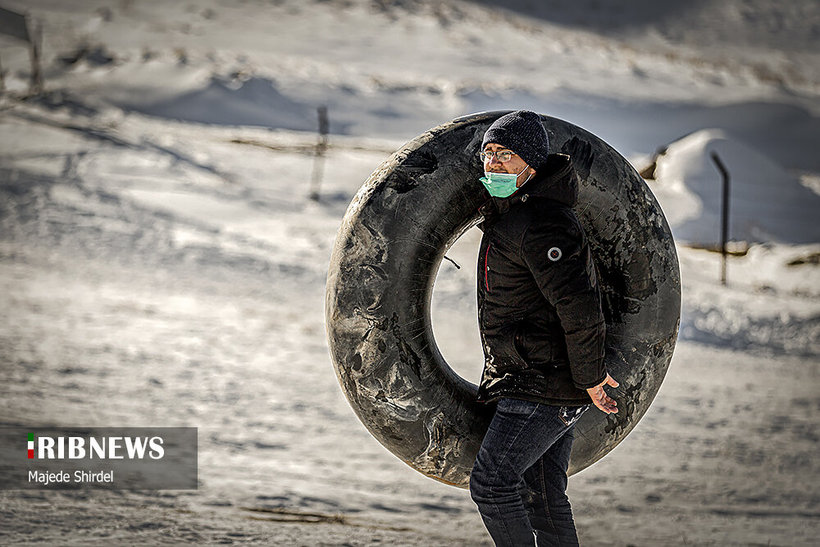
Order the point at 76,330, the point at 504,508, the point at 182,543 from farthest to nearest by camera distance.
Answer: the point at 76,330 → the point at 182,543 → the point at 504,508

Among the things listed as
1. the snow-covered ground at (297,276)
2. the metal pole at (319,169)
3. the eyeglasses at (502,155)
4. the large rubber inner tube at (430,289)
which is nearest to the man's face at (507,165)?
the eyeglasses at (502,155)

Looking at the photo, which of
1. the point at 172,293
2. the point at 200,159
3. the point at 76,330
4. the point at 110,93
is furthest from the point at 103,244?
the point at 110,93

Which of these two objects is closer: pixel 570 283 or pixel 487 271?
pixel 570 283

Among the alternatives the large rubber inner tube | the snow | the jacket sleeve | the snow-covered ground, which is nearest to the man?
the jacket sleeve

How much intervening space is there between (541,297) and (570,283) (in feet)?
0.48

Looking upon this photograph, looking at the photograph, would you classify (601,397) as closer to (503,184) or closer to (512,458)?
(512,458)

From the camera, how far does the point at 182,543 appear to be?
368 centimetres

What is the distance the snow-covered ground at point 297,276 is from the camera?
4.48 meters

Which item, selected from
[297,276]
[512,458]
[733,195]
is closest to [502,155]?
[512,458]

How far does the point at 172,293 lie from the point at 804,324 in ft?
24.1

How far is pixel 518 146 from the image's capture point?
92.4 inches

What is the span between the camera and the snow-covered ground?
4.48 m

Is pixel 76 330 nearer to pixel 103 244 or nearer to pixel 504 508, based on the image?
pixel 103 244

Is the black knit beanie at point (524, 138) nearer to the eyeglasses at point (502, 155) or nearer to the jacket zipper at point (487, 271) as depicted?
the eyeglasses at point (502, 155)
